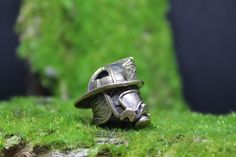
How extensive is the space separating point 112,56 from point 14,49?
4.13m

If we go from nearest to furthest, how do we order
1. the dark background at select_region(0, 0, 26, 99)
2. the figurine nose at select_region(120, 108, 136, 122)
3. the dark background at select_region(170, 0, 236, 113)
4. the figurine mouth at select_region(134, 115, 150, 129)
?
the figurine nose at select_region(120, 108, 136, 122)
the figurine mouth at select_region(134, 115, 150, 129)
the dark background at select_region(170, 0, 236, 113)
the dark background at select_region(0, 0, 26, 99)

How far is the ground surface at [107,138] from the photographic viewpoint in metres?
8.37

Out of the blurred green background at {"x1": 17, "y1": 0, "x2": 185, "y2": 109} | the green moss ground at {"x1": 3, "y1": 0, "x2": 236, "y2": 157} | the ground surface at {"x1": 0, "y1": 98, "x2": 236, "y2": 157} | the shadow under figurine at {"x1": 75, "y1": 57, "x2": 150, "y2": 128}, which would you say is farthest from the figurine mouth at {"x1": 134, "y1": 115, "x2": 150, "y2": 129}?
the blurred green background at {"x1": 17, "y1": 0, "x2": 185, "y2": 109}

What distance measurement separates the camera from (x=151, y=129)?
384 inches

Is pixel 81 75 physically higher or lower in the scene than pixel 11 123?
higher

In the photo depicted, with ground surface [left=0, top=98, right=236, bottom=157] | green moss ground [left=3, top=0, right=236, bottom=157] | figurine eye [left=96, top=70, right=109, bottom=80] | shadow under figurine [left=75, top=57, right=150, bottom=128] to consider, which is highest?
green moss ground [left=3, top=0, right=236, bottom=157]

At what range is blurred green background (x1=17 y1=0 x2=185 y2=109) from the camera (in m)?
18.4

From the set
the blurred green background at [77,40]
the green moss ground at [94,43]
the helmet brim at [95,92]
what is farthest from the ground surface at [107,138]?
the blurred green background at [77,40]

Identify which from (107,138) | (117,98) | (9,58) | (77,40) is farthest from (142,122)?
(9,58)

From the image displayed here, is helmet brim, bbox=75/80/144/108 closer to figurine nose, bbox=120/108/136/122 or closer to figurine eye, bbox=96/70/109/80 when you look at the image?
figurine eye, bbox=96/70/109/80

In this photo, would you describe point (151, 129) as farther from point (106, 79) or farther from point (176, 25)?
point (176, 25)

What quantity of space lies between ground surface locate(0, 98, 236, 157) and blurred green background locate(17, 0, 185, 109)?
8.12 meters

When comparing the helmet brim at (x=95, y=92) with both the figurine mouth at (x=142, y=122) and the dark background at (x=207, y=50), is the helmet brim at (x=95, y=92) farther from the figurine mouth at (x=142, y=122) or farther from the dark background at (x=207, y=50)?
the dark background at (x=207, y=50)

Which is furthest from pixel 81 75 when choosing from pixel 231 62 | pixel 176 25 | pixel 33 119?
pixel 33 119
